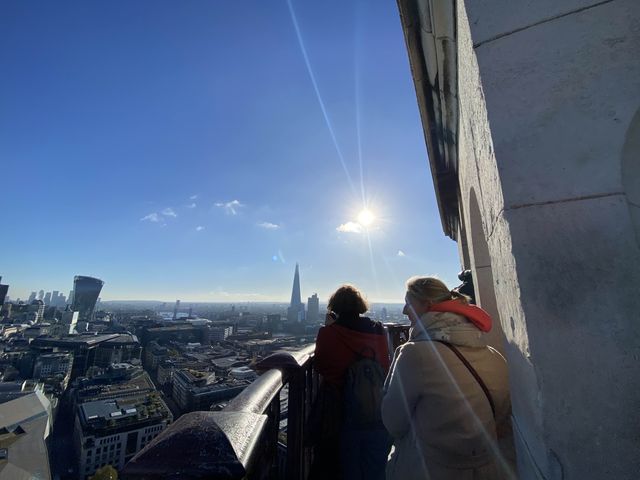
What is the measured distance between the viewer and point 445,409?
1315 millimetres

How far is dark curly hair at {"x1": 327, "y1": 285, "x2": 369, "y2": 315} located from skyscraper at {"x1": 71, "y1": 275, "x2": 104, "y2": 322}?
13932 centimetres

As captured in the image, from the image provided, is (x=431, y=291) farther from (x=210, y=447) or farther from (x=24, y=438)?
(x=24, y=438)

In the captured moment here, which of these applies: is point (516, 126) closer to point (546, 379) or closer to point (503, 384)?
point (546, 379)

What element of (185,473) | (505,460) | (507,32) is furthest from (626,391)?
(507,32)

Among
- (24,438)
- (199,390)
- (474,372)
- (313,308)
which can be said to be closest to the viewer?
(474,372)

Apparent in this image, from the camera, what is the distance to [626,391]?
0.86 metres

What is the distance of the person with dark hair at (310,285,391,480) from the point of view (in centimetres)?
201

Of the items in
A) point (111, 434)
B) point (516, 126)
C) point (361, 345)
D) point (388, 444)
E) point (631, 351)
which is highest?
point (516, 126)

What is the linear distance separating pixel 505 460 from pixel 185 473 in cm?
140

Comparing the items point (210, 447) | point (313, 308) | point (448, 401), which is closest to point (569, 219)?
point (448, 401)

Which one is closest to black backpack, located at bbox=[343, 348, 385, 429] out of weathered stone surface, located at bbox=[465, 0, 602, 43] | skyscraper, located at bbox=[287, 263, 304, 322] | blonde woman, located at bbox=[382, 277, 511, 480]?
blonde woman, located at bbox=[382, 277, 511, 480]

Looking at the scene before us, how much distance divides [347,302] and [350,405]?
68 centimetres

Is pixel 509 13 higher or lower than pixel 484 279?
higher

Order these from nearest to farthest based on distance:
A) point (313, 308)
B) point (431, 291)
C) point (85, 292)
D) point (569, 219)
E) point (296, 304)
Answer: point (569, 219)
point (431, 291)
point (85, 292)
point (313, 308)
point (296, 304)
